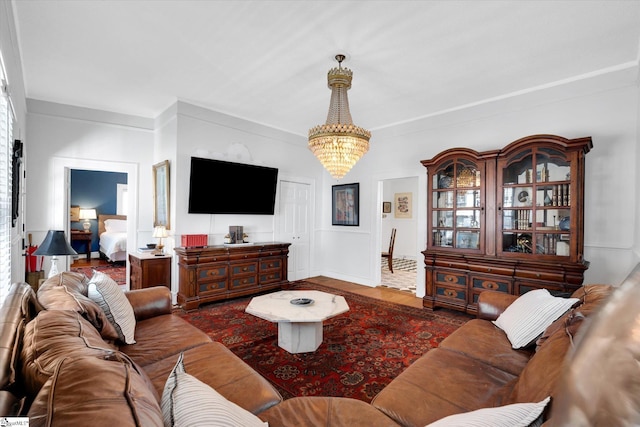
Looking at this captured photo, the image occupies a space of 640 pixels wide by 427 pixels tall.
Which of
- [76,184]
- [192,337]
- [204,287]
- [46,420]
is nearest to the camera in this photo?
[46,420]

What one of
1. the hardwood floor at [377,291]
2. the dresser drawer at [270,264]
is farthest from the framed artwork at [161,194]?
the hardwood floor at [377,291]

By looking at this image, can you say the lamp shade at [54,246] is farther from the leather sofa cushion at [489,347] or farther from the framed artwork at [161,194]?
the leather sofa cushion at [489,347]

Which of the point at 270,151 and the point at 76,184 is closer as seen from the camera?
the point at 270,151

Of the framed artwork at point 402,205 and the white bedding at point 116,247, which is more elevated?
the framed artwork at point 402,205

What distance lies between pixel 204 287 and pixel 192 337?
209 centimetres

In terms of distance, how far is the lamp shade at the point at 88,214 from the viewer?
7.62 metres

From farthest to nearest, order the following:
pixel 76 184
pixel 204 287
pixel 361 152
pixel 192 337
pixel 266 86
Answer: pixel 76 184
pixel 204 287
pixel 266 86
pixel 361 152
pixel 192 337

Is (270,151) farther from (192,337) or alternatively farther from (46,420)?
(46,420)

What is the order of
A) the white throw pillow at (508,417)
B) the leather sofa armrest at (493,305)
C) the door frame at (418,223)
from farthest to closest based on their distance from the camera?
the door frame at (418,223)
the leather sofa armrest at (493,305)
the white throw pillow at (508,417)

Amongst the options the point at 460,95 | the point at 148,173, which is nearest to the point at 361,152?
the point at 460,95

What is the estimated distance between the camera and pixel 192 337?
2.19 metres

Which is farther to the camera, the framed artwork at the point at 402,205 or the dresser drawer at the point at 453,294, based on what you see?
the framed artwork at the point at 402,205

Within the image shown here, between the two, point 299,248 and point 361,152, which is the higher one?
point 361,152

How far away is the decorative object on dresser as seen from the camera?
10.7 ft
